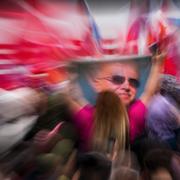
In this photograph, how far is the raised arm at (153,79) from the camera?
2434mm

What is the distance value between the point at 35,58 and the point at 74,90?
28 centimetres

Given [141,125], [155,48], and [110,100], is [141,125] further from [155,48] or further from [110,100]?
[155,48]

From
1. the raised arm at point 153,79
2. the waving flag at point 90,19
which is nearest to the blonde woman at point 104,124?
the raised arm at point 153,79

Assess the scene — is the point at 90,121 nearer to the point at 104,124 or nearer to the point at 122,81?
the point at 104,124

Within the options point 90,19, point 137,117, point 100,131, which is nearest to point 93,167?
point 100,131

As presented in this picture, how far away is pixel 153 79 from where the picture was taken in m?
2.45

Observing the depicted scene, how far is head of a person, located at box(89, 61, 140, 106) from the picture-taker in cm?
239

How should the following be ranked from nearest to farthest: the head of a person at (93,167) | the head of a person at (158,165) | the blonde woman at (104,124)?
the head of a person at (93,167)
the head of a person at (158,165)
the blonde woman at (104,124)

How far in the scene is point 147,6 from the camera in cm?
244

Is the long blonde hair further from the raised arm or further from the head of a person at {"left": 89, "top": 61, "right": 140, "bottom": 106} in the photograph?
the raised arm

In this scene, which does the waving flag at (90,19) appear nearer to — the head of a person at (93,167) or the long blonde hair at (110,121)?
the long blonde hair at (110,121)

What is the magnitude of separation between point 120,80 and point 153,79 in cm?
20

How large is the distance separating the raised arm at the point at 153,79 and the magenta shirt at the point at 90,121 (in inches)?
1.9

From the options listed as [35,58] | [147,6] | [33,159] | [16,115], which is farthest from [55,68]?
[147,6]
